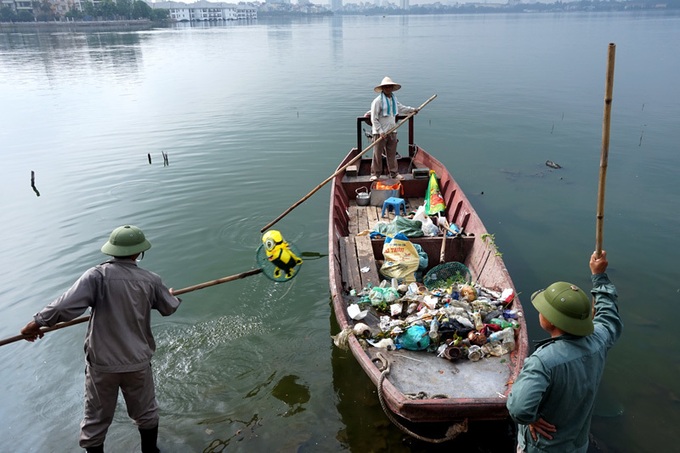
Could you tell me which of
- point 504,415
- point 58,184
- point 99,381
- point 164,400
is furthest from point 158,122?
point 504,415

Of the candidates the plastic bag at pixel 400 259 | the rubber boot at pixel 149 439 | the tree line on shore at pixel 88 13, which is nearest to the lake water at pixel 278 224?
the rubber boot at pixel 149 439

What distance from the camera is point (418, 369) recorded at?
5.18 metres

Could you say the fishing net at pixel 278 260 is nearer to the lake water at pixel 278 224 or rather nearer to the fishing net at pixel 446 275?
the lake water at pixel 278 224

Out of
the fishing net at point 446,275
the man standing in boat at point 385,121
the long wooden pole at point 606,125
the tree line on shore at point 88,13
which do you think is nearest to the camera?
the long wooden pole at point 606,125

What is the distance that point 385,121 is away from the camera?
36.7ft

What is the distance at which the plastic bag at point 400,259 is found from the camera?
720 cm

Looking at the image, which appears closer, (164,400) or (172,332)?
(164,400)

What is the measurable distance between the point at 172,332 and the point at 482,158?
492 inches

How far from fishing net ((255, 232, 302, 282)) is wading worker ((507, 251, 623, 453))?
11.2ft

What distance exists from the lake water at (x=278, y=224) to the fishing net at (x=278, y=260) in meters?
1.65

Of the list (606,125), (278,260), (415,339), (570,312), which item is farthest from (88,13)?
(570,312)

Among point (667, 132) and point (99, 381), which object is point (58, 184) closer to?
point (99, 381)

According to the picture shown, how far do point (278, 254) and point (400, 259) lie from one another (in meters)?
2.32

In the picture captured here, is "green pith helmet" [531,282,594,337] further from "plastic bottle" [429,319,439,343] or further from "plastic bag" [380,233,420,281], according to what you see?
"plastic bag" [380,233,420,281]
